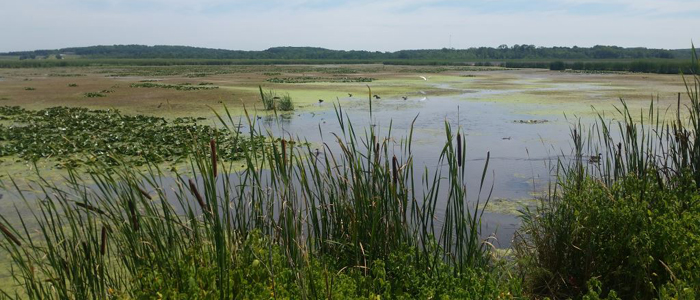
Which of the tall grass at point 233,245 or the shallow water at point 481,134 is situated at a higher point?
the tall grass at point 233,245

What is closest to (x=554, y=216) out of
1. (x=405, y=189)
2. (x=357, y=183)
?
(x=405, y=189)

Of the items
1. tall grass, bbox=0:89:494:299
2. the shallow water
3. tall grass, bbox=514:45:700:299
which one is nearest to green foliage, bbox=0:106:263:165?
the shallow water

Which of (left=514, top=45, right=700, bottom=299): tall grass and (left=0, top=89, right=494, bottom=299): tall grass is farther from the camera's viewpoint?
(left=514, top=45, right=700, bottom=299): tall grass

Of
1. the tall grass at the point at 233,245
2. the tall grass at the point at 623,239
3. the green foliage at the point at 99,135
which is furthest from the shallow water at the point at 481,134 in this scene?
the green foliage at the point at 99,135

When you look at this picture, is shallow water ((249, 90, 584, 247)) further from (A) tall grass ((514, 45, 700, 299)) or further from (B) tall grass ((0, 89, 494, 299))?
(B) tall grass ((0, 89, 494, 299))

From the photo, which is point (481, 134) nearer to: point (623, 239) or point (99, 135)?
point (99, 135)

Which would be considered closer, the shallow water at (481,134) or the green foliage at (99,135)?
the shallow water at (481,134)

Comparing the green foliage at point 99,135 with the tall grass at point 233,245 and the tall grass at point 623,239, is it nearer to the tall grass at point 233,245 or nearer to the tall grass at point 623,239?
the tall grass at point 233,245

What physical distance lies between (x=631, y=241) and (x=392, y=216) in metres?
1.17

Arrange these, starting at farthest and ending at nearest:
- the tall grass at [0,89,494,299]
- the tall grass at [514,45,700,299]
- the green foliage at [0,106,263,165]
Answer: the green foliage at [0,106,263,165] < the tall grass at [514,45,700,299] < the tall grass at [0,89,494,299]

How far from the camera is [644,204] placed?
276 cm

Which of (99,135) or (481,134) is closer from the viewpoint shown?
(99,135)

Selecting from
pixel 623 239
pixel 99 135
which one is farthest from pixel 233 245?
pixel 99 135

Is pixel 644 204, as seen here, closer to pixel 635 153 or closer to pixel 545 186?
pixel 635 153
